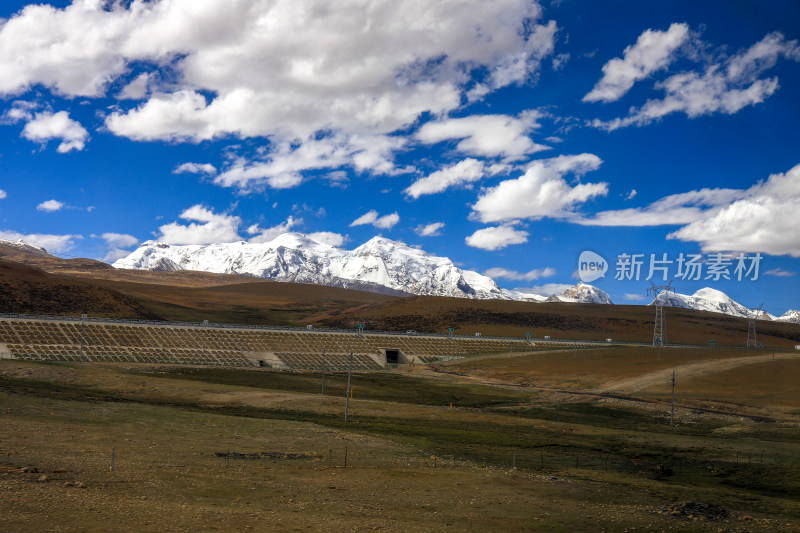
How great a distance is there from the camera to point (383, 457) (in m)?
40.3

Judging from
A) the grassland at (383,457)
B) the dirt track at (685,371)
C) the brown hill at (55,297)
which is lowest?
the grassland at (383,457)

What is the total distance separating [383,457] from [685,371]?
3148 inches

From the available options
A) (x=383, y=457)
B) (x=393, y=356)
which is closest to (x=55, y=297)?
(x=393, y=356)

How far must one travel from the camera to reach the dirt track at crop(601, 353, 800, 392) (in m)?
97.4

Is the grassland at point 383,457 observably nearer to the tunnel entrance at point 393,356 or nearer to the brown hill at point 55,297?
the tunnel entrance at point 393,356

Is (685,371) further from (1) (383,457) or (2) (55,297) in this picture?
(2) (55,297)

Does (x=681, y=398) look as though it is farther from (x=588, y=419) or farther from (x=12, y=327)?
(x=12, y=327)

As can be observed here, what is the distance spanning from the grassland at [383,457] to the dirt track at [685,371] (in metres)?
6.07

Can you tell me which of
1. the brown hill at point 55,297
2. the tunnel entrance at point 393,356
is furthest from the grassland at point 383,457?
the brown hill at point 55,297

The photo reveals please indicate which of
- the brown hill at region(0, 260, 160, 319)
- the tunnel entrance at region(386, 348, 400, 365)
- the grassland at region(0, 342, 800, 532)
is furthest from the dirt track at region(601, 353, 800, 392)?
the brown hill at region(0, 260, 160, 319)

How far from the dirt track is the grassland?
19.9ft

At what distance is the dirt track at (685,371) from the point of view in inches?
3836

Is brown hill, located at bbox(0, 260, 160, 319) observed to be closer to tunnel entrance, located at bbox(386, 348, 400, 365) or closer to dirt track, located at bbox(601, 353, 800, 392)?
tunnel entrance, located at bbox(386, 348, 400, 365)

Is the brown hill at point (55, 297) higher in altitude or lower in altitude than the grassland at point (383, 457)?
higher
